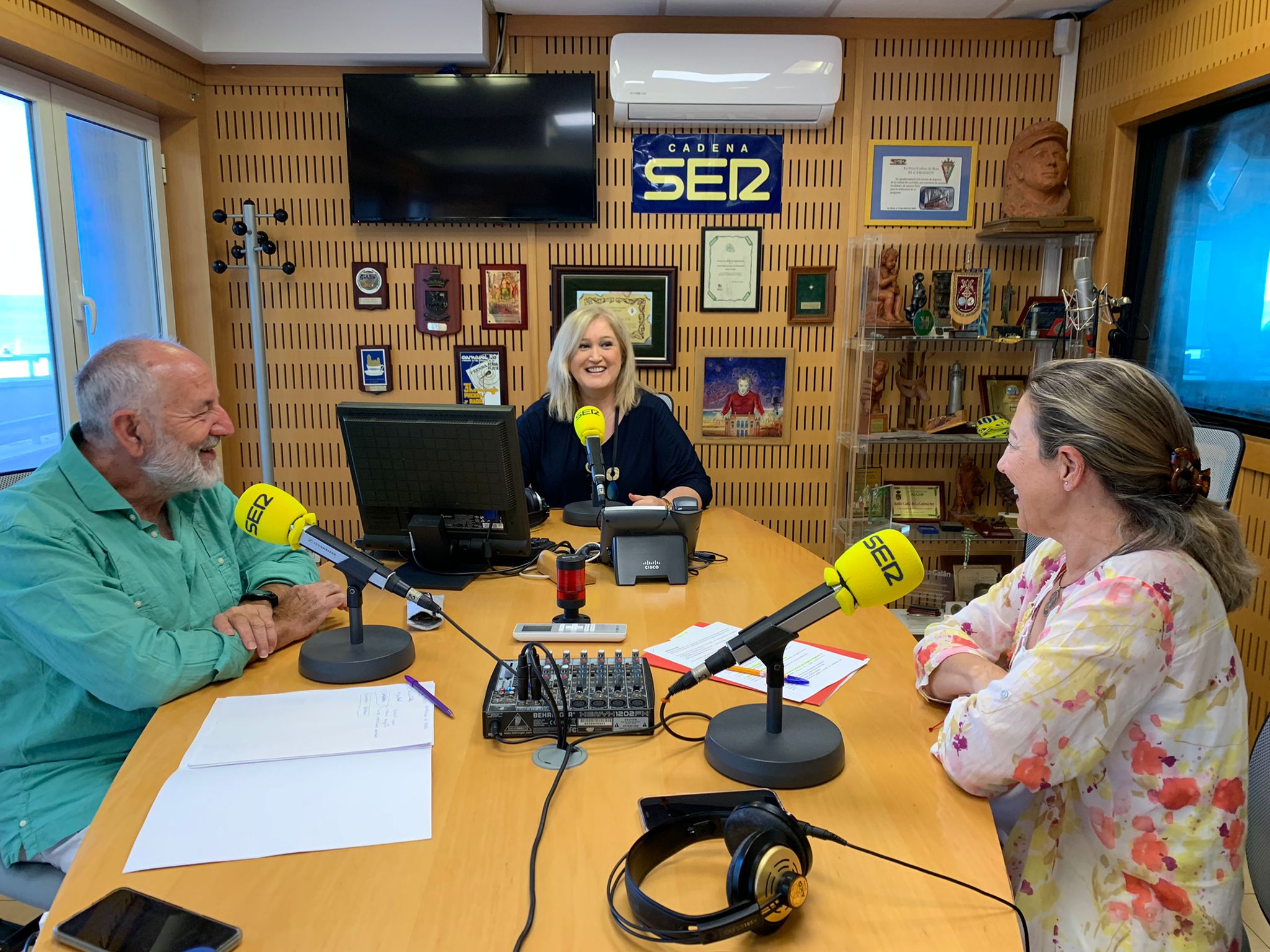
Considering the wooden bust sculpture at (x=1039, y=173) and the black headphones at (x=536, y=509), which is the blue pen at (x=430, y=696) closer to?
the black headphones at (x=536, y=509)

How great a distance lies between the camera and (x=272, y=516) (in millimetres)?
1624

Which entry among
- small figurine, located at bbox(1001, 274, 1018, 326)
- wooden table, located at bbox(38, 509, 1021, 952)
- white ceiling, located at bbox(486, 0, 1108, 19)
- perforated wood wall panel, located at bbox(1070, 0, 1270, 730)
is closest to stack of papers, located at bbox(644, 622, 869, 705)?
wooden table, located at bbox(38, 509, 1021, 952)

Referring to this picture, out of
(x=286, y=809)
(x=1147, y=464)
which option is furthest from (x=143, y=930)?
(x=1147, y=464)

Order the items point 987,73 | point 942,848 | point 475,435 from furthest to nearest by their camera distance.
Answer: point 987,73 < point 475,435 < point 942,848

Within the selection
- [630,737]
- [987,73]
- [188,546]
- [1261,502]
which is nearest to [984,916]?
[630,737]

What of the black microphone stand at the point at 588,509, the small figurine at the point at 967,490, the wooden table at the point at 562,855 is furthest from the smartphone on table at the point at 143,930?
the small figurine at the point at 967,490

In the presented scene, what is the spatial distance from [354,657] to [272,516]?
1.03 ft

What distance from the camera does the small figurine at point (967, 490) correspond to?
13.8 feet

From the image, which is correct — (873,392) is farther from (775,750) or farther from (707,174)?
(775,750)

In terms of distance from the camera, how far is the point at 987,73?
4035 millimetres

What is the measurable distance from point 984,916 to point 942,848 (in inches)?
5.2

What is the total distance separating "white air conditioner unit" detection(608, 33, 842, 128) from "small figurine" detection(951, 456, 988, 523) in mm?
1815

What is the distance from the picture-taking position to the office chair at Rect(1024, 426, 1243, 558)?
2.12 m

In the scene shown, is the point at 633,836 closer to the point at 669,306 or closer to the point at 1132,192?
the point at 669,306
